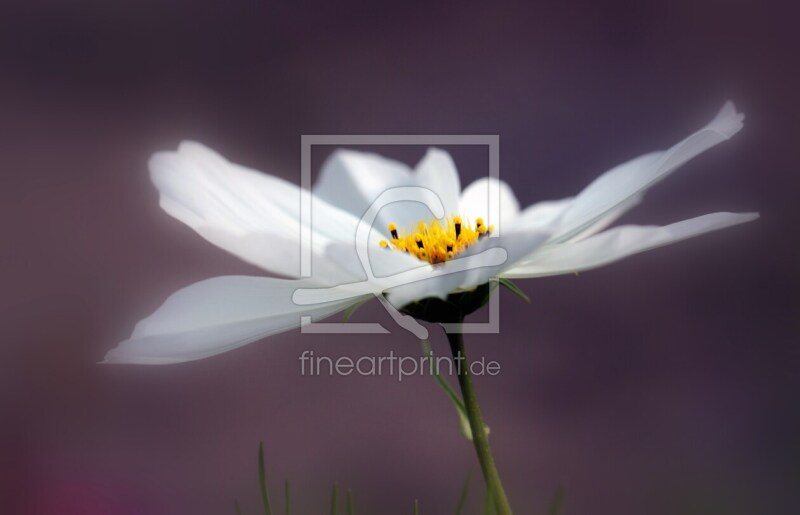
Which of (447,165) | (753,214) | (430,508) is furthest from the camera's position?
(430,508)

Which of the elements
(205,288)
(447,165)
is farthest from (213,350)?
(447,165)

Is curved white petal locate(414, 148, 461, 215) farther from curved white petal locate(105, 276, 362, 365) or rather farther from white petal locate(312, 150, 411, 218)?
curved white petal locate(105, 276, 362, 365)

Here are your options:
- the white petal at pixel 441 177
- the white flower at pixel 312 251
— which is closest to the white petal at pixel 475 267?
the white flower at pixel 312 251

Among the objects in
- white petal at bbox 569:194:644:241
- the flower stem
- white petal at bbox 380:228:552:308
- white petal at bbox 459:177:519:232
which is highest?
white petal at bbox 459:177:519:232

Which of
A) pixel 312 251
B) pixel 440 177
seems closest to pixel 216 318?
pixel 312 251

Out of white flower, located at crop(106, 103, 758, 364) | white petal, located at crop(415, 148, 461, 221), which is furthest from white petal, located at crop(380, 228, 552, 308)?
white petal, located at crop(415, 148, 461, 221)

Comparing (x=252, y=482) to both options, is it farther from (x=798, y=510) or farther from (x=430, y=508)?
(x=798, y=510)

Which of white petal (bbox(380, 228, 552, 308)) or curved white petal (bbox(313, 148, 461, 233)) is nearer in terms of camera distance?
white petal (bbox(380, 228, 552, 308))
